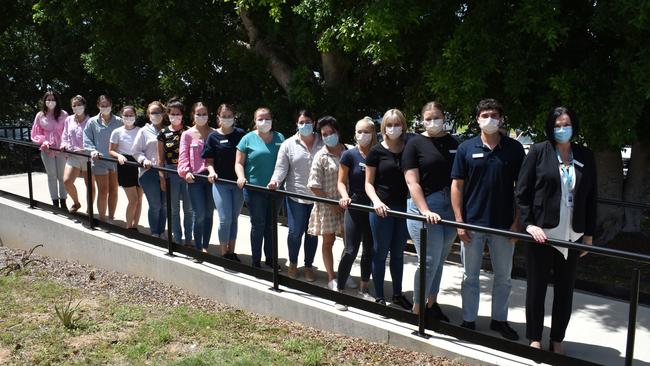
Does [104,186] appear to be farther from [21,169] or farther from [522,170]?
[522,170]

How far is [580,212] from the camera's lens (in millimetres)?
4191

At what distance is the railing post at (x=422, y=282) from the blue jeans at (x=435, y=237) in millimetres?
40

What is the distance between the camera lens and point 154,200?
7168mm

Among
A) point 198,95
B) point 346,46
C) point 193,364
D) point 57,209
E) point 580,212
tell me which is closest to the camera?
point 580,212

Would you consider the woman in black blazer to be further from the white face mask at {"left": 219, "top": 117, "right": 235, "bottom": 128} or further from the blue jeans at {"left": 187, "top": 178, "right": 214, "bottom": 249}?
the blue jeans at {"left": 187, "top": 178, "right": 214, "bottom": 249}

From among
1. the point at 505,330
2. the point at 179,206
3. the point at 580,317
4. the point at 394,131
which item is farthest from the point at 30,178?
the point at 580,317

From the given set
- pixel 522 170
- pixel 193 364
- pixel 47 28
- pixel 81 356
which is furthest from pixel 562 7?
pixel 47 28

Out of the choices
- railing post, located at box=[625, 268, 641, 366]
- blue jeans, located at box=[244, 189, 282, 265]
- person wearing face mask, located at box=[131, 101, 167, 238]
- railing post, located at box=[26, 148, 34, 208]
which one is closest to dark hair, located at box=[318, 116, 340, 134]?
blue jeans, located at box=[244, 189, 282, 265]

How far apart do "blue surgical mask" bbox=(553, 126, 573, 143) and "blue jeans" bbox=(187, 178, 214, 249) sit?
350cm

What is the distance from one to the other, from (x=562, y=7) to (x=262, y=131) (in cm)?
323

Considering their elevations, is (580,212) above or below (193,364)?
above

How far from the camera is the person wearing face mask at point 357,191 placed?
5.19 meters

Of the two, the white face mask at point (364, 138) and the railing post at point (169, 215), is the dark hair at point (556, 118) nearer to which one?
the white face mask at point (364, 138)

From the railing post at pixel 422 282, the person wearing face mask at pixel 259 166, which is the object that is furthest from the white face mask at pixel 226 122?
the railing post at pixel 422 282
